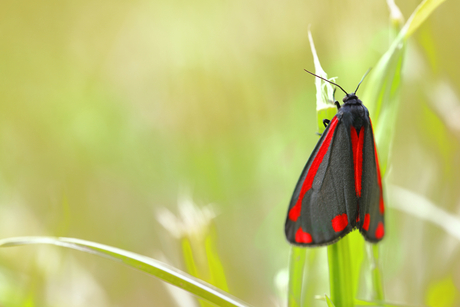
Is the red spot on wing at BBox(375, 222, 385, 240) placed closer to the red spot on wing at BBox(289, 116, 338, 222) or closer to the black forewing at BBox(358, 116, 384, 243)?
the black forewing at BBox(358, 116, 384, 243)

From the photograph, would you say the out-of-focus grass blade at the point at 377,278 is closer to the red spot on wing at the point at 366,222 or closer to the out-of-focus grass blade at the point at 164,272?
the red spot on wing at the point at 366,222

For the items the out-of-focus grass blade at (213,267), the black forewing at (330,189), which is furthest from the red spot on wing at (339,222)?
the out-of-focus grass blade at (213,267)

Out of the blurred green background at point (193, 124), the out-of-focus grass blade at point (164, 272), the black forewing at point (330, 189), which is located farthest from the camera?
the blurred green background at point (193, 124)

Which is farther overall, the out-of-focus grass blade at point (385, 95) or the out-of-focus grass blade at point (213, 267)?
the out-of-focus grass blade at point (213, 267)

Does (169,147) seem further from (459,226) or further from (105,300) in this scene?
(459,226)

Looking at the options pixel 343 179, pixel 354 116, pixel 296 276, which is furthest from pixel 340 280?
pixel 354 116

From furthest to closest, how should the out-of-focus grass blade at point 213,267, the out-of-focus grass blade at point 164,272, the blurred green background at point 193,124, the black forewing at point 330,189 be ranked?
the blurred green background at point 193,124, the out-of-focus grass blade at point 213,267, the black forewing at point 330,189, the out-of-focus grass blade at point 164,272

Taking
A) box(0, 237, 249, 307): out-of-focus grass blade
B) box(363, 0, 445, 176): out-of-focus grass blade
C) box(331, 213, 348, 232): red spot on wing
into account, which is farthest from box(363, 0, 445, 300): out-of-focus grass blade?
box(0, 237, 249, 307): out-of-focus grass blade
